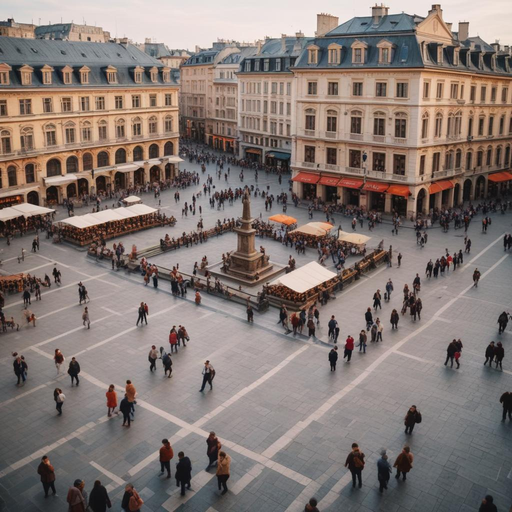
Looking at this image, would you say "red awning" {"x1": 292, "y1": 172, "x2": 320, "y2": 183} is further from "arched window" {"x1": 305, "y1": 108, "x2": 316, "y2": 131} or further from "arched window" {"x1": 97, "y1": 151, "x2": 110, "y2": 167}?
"arched window" {"x1": 97, "y1": 151, "x2": 110, "y2": 167}

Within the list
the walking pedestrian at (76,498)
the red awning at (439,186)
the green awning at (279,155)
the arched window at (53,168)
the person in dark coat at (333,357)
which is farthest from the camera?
the green awning at (279,155)

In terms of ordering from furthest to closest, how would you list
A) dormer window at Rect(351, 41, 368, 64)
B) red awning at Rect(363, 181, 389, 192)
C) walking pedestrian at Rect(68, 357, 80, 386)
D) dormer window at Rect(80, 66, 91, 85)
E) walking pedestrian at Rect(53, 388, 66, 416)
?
dormer window at Rect(80, 66, 91, 85), red awning at Rect(363, 181, 389, 192), dormer window at Rect(351, 41, 368, 64), walking pedestrian at Rect(68, 357, 80, 386), walking pedestrian at Rect(53, 388, 66, 416)

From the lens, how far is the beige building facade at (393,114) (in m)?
51.8

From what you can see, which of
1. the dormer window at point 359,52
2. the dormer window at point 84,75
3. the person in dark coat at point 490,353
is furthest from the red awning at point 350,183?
the person in dark coat at point 490,353

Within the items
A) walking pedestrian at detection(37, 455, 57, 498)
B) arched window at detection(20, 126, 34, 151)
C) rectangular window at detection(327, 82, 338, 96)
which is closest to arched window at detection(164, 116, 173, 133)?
arched window at detection(20, 126, 34, 151)

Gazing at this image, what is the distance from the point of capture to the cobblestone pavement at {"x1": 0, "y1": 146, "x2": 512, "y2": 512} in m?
17.6

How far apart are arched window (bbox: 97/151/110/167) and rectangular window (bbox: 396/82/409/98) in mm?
34028

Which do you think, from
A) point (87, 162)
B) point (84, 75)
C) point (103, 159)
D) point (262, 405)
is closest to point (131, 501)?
point (262, 405)

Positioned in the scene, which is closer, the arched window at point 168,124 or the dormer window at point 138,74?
the dormer window at point 138,74

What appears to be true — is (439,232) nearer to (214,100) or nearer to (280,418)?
(280,418)

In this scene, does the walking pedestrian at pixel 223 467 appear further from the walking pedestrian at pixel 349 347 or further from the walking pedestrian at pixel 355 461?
the walking pedestrian at pixel 349 347

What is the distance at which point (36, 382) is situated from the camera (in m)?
24.3

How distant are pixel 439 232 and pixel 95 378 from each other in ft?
119

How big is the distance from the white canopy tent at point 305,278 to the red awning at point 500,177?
39.8 meters
